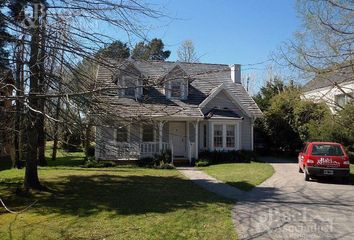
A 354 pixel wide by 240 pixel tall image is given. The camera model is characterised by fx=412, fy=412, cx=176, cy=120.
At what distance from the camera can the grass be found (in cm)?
862

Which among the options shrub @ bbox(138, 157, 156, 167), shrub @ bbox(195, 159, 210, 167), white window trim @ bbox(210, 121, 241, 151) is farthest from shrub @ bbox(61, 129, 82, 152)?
white window trim @ bbox(210, 121, 241, 151)

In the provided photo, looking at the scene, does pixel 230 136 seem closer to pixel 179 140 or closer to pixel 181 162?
pixel 179 140

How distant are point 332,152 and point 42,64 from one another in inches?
585

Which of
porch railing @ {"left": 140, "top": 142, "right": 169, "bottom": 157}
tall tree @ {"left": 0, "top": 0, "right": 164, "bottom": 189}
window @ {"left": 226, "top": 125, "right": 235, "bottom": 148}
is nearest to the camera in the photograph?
tall tree @ {"left": 0, "top": 0, "right": 164, "bottom": 189}

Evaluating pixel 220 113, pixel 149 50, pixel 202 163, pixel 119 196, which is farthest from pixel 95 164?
pixel 149 50

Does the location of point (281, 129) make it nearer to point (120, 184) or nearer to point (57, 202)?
point (120, 184)

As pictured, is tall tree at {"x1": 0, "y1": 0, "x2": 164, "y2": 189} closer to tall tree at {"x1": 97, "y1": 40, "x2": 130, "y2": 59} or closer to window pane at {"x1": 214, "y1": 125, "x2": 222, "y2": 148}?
tall tree at {"x1": 97, "y1": 40, "x2": 130, "y2": 59}

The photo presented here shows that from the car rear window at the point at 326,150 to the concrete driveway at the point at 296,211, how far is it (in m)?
1.38

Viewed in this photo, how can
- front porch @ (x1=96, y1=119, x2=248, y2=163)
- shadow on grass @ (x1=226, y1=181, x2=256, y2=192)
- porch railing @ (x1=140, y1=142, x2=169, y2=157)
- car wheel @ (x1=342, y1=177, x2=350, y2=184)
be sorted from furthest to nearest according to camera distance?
front porch @ (x1=96, y1=119, x2=248, y2=163)
porch railing @ (x1=140, y1=142, x2=169, y2=157)
car wheel @ (x1=342, y1=177, x2=350, y2=184)
shadow on grass @ (x1=226, y1=181, x2=256, y2=192)

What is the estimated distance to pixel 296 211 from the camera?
432 inches

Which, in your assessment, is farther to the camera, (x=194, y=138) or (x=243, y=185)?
(x=194, y=138)

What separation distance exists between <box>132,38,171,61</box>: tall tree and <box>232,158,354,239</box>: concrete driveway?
4066mm

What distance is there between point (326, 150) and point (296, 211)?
25.5 ft

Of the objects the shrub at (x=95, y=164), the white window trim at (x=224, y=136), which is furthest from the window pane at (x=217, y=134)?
the shrub at (x=95, y=164)
